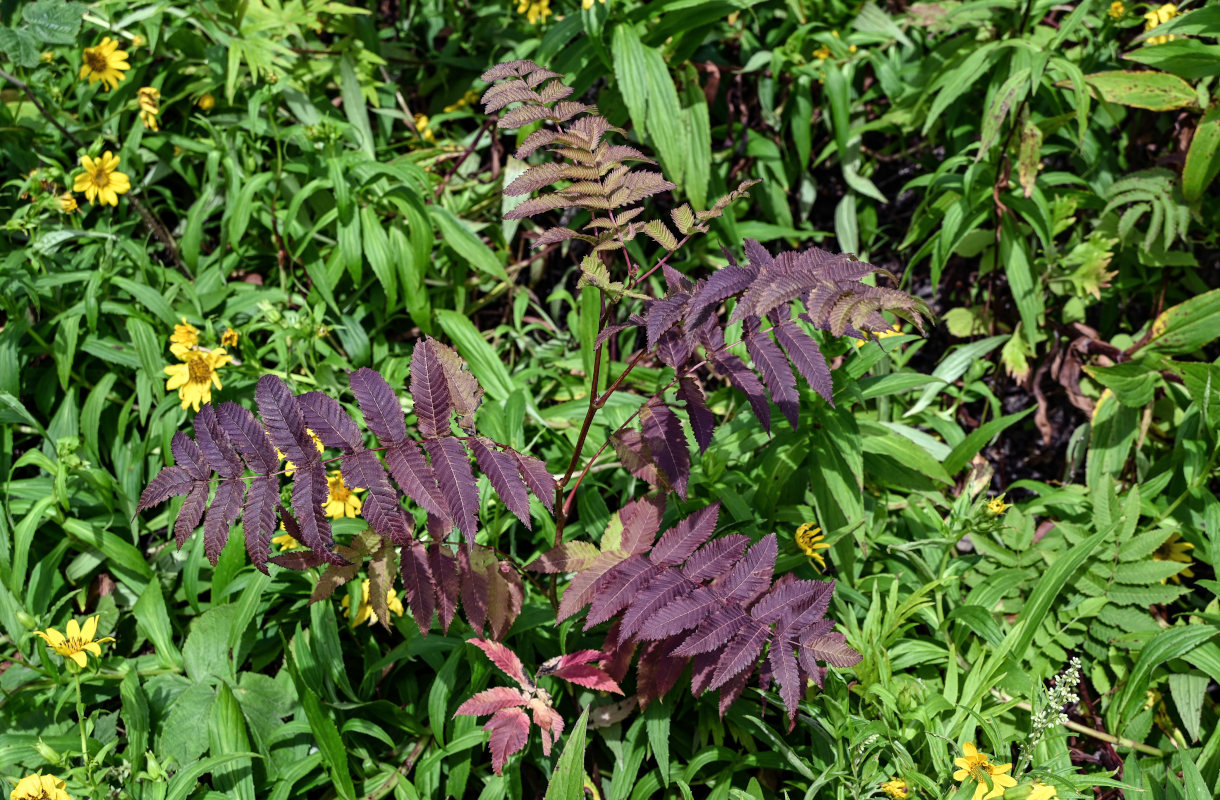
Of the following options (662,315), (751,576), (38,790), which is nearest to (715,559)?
(751,576)

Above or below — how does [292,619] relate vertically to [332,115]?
below

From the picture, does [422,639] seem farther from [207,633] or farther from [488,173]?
[488,173]

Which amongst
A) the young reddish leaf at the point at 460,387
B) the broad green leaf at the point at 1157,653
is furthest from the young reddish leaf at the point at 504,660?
the broad green leaf at the point at 1157,653

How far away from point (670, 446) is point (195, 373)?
1310 millimetres

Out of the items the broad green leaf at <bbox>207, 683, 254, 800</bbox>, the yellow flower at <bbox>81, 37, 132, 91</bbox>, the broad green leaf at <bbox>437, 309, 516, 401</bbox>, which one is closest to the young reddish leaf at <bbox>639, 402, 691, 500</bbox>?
the broad green leaf at <bbox>437, 309, 516, 401</bbox>

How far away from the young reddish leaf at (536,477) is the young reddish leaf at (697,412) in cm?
26

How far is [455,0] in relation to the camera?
10.8 feet

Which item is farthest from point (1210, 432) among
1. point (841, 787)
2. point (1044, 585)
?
point (841, 787)

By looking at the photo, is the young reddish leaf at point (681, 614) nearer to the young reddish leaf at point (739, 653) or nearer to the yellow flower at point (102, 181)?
the young reddish leaf at point (739, 653)

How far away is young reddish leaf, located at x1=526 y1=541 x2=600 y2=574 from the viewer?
1718 millimetres

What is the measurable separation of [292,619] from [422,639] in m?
0.40

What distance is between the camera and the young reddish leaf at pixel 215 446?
1.39 m

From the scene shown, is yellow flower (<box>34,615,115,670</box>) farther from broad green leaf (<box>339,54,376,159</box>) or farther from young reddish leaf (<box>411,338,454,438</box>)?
broad green leaf (<box>339,54,376,159</box>)

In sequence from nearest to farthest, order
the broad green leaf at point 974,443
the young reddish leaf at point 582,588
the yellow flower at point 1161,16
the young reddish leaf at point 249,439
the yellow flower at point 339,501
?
1. the young reddish leaf at point 249,439
2. the young reddish leaf at point 582,588
3. the yellow flower at point 339,501
4. the broad green leaf at point 974,443
5. the yellow flower at point 1161,16
